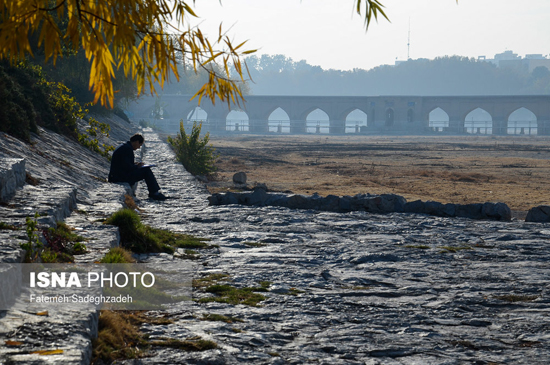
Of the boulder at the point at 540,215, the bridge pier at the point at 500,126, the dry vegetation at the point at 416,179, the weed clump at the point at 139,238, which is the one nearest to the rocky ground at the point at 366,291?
the weed clump at the point at 139,238

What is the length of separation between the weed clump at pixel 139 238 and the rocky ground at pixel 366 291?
188 mm

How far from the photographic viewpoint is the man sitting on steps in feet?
25.0

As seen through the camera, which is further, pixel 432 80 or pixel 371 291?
pixel 432 80

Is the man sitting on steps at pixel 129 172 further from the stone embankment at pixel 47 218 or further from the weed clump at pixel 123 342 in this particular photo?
the weed clump at pixel 123 342

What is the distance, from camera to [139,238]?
4547 mm

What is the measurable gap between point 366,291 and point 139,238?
188 cm

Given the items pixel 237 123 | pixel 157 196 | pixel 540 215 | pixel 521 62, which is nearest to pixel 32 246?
pixel 157 196

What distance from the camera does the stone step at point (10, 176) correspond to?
4.20 metres

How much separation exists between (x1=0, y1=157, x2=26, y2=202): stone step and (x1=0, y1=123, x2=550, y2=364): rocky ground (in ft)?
Answer: 1.88

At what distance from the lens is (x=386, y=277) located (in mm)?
3961

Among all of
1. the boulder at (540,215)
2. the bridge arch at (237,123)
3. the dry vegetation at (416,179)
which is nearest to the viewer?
the boulder at (540,215)

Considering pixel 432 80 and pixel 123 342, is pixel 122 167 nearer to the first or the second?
pixel 123 342

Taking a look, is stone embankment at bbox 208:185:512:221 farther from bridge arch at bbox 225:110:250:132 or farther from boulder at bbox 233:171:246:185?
bridge arch at bbox 225:110:250:132

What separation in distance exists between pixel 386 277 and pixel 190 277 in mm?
1315
